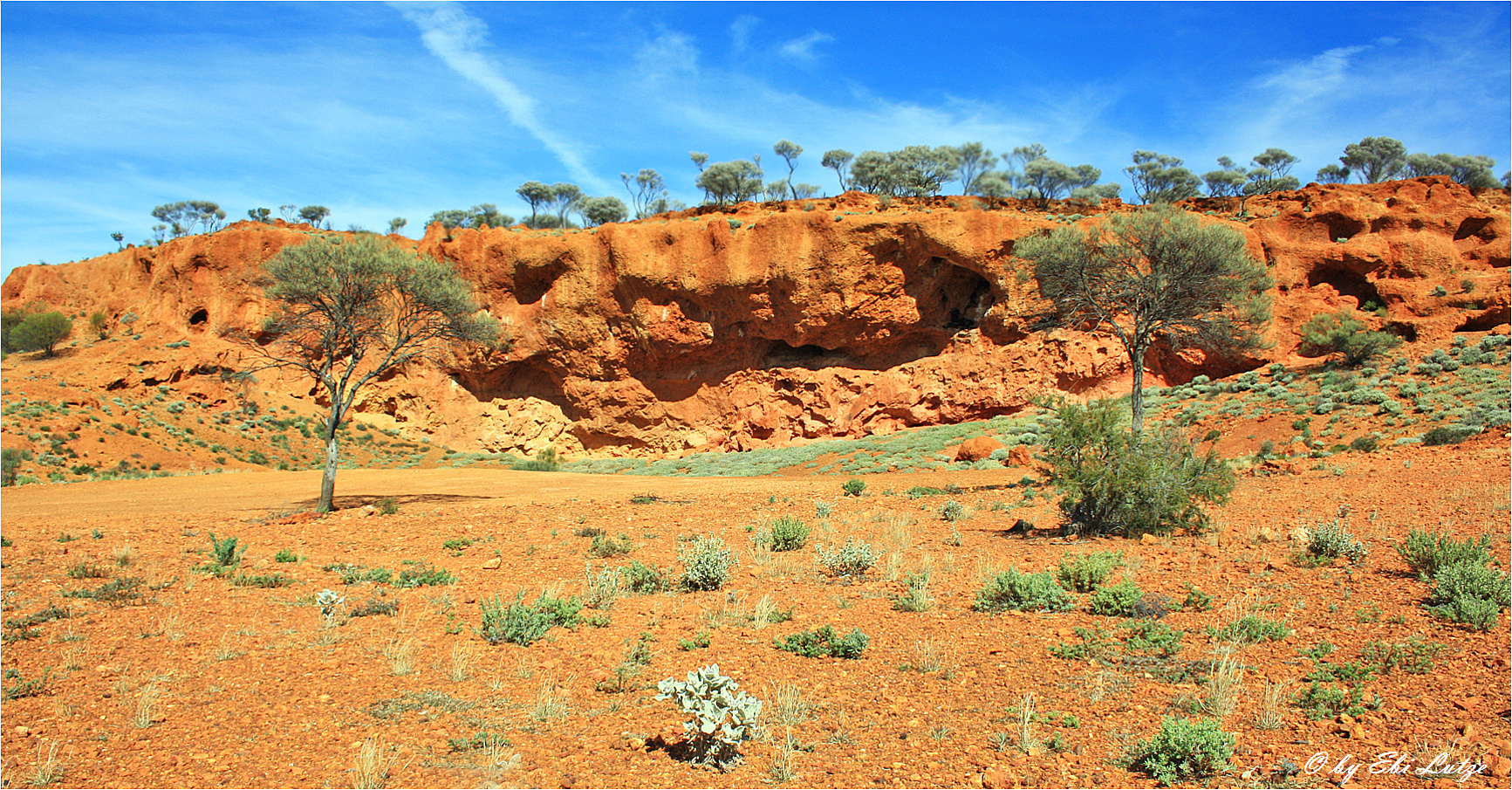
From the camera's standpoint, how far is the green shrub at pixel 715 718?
3967mm

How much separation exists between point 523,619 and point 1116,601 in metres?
4.60

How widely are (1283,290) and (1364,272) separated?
2.79m

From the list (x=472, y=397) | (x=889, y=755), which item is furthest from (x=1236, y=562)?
(x=472, y=397)

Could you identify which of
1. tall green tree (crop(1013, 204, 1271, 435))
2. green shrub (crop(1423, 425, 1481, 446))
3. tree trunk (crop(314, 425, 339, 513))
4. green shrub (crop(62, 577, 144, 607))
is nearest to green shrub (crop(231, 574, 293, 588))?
green shrub (crop(62, 577, 144, 607))

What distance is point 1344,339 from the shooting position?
2706 cm

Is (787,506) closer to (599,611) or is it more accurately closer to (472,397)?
(599,611)

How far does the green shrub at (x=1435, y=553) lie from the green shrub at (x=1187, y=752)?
417cm

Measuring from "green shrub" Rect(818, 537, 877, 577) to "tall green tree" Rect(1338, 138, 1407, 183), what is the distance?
2166 inches

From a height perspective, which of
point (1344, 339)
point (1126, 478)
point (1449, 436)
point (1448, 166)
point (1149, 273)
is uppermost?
point (1448, 166)

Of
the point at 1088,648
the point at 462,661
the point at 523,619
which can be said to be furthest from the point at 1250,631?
the point at 462,661

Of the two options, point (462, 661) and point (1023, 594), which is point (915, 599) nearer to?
point (1023, 594)

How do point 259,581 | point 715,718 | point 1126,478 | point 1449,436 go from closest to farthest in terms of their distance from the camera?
point 715,718, point 259,581, point 1126,478, point 1449,436

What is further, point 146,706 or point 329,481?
point 329,481

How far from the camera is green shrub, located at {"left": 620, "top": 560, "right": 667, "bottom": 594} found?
783cm
